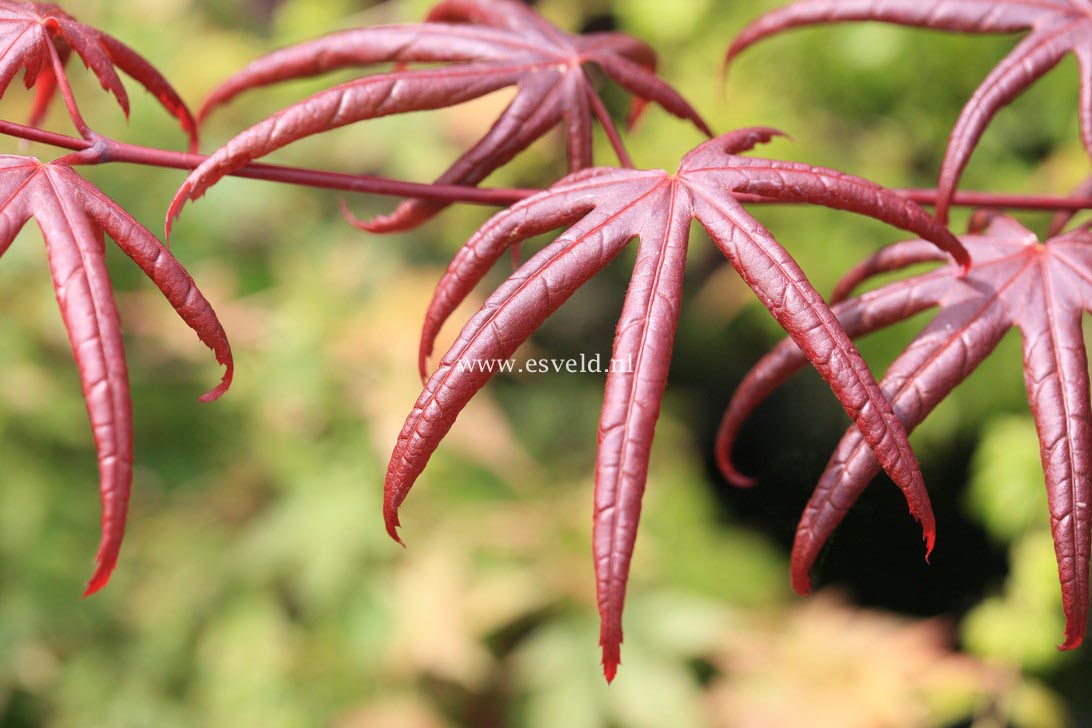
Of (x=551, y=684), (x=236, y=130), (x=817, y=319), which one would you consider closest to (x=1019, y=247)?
(x=817, y=319)

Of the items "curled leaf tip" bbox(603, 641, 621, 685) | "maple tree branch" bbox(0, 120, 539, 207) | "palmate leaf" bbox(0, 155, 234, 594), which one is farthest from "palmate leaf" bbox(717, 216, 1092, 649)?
"palmate leaf" bbox(0, 155, 234, 594)

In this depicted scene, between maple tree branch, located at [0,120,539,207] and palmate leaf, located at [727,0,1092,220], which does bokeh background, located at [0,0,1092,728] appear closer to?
palmate leaf, located at [727,0,1092,220]

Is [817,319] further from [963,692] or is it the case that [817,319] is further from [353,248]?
[353,248]

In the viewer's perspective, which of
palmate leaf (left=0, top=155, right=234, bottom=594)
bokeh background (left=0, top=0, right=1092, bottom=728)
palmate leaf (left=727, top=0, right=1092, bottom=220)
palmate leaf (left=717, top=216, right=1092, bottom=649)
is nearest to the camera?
palmate leaf (left=0, top=155, right=234, bottom=594)

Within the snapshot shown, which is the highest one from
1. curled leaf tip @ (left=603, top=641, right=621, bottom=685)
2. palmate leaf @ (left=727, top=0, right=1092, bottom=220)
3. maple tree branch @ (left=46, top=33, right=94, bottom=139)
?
maple tree branch @ (left=46, top=33, right=94, bottom=139)

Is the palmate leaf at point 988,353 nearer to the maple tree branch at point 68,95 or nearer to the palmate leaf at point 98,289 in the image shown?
the palmate leaf at point 98,289

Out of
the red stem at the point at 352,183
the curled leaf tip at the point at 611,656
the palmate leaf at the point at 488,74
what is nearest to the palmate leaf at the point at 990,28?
the red stem at the point at 352,183
